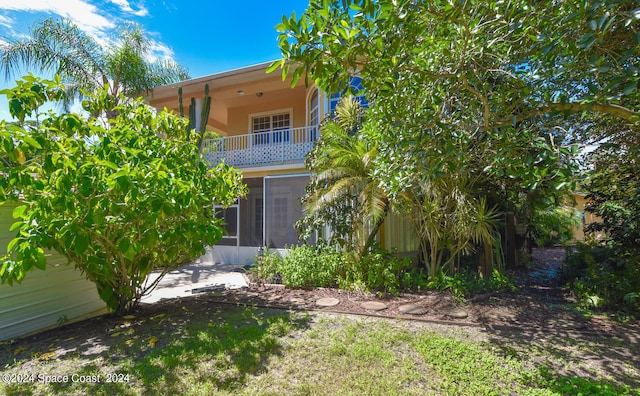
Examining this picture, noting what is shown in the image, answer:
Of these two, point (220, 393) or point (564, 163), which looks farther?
point (564, 163)

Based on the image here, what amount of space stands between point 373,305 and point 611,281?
164 inches

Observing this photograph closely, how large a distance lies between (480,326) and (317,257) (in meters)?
3.63

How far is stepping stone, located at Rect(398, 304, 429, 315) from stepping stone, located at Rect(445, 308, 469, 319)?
14.1 inches

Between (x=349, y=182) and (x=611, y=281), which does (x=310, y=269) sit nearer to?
(x=349, y=182)

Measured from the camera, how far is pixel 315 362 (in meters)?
3.36

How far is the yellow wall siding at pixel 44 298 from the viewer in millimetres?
4270

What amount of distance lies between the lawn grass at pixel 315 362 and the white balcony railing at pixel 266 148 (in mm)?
6627

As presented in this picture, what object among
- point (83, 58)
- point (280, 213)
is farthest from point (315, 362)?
point (83, 58)

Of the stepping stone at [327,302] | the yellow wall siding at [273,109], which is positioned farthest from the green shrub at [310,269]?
the yellow wall siding at [273,109]

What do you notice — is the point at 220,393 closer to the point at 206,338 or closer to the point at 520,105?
the point at 206,338

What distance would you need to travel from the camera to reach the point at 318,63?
328 cm

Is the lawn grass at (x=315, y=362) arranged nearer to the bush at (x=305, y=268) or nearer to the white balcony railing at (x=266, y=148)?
the bush at (x=305, y=268)

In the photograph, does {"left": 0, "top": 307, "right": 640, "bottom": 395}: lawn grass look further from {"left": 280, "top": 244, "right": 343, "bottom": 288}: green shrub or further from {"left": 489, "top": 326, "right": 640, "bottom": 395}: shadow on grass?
{"left": 280, "top": 244, "right": 343, "bottom": 288}: green shrub

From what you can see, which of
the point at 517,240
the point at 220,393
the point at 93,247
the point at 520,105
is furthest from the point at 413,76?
the point at 517,240
